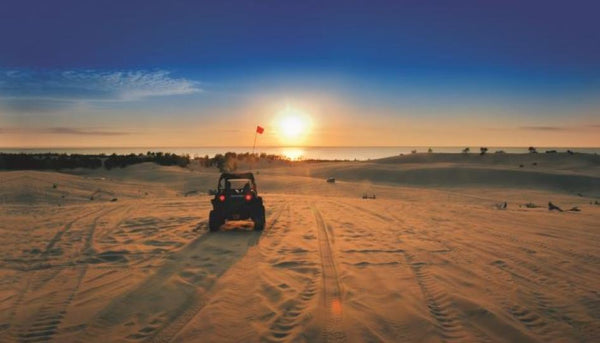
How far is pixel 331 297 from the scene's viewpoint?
5891 mm

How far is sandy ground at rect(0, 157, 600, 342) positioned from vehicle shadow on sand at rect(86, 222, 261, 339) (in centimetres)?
3

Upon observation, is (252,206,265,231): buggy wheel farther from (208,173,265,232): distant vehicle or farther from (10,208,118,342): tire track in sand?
(10,208,118,342): tire track in sand

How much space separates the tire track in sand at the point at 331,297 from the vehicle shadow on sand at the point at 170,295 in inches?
66.1

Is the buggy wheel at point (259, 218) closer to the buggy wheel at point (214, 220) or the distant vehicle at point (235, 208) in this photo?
the distant vehicle at point (235, 208)

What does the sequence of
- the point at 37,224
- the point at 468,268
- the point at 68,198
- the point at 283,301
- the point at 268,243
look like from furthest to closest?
the point at 68,198 → the point at 37,224 → the point at 268,243 → the point at 468,268 → the point at 283,301

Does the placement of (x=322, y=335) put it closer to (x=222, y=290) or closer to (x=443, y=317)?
(x=443, y=317)

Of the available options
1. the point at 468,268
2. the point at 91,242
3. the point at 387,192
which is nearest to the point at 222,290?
the point at 468,268

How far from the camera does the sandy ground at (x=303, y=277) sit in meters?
4.93

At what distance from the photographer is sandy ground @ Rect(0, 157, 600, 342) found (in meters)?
4.93

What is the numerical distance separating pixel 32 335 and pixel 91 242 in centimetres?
508

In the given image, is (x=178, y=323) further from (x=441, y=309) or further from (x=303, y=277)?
(x=441, y=309)

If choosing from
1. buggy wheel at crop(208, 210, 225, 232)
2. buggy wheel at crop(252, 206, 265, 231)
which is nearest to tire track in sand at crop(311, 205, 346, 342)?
buggy wheel at crop(252, 206, 265, 231)

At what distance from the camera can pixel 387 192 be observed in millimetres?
23531

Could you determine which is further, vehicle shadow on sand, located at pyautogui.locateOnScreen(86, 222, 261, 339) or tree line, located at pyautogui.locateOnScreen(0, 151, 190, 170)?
tree line, located at pyautogui.locateOnScreen(0, 151, 190, 170)
